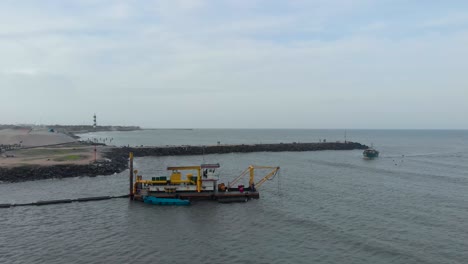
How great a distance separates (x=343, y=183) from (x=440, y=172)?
2567cm

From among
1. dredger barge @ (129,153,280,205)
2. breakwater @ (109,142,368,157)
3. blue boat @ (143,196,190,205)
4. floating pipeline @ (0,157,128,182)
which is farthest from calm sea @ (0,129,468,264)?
breakwater @ (109,142,368,157)

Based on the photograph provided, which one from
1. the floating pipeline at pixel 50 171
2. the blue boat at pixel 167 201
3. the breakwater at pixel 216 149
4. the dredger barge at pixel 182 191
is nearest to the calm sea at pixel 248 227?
the blue boat at pixel 167 201

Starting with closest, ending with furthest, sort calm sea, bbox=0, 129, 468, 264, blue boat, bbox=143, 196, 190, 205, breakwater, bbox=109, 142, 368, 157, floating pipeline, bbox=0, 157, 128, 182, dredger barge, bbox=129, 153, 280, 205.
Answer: calm sea, bbox=0, 129, 468, 264 → blue boat, bbox=143, 196, 190, 205 → dredger barge, bbox=129, 153, 280, 205 → floating pipeline, bbox=0, 157, 128, 182 → breakwater, bbox=109, 142, 368, 157

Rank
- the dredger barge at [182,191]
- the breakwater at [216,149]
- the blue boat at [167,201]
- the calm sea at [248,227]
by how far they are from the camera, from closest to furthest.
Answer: the calm sea at [248,227] → the blue boat at [167,201] → the dredger barge at [182,191] → the breakwater at [216,149]

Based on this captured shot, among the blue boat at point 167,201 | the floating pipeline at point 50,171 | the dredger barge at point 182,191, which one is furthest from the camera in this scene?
the floating pipeline at point 50,171

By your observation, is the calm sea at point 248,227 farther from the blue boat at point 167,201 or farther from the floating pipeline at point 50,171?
the floating pipeline at point 50,171

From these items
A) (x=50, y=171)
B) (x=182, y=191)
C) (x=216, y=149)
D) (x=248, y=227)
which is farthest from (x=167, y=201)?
(x=216, y=149)

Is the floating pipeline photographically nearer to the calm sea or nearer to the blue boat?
the calm sea

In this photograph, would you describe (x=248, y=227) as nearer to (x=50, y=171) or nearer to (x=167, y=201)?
(x=167, y=201)

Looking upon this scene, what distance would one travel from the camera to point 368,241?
29281 millimetres

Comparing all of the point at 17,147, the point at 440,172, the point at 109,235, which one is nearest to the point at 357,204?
the point at 109,235

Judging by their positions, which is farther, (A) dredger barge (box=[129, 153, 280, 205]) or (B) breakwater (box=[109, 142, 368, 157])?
(B) breakwater (box=[109, 142, 368, 157])

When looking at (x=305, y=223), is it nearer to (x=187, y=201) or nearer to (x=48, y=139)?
(x=187, y=201)

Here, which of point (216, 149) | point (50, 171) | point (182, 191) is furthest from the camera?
point (216, 149)
